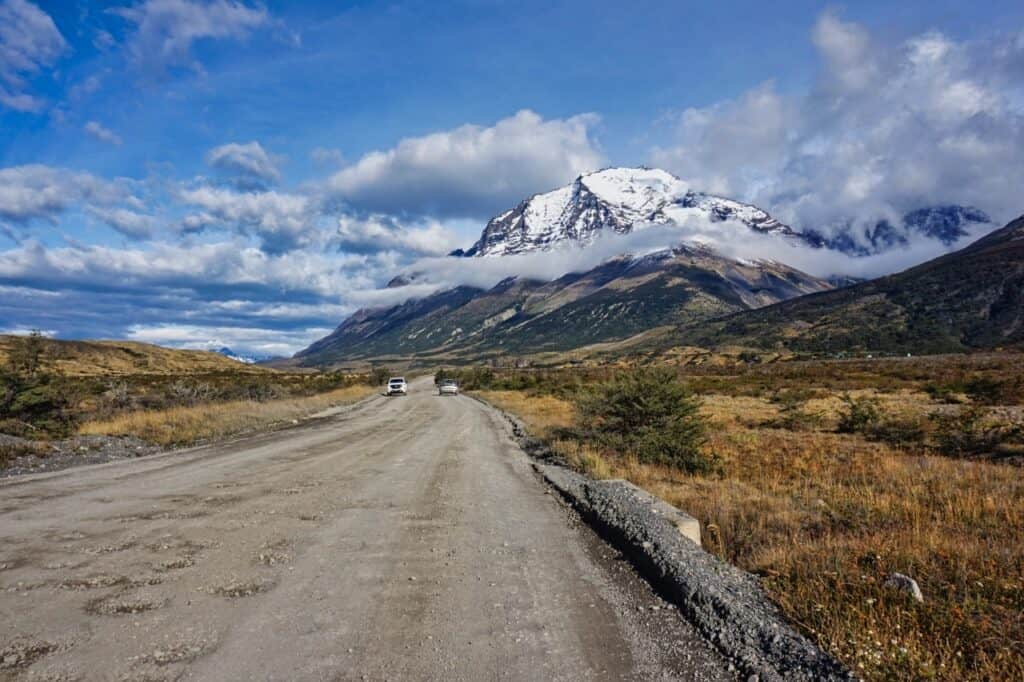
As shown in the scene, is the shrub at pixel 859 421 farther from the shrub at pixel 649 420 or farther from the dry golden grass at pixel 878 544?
the shrub at pixel 649 420

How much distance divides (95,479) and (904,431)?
79.1ft

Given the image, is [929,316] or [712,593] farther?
[929,316]

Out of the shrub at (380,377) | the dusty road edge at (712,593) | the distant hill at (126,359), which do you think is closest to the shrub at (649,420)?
the dusty road edge at (712,593)

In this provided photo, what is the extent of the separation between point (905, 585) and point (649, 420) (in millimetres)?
12003

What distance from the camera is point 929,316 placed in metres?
168

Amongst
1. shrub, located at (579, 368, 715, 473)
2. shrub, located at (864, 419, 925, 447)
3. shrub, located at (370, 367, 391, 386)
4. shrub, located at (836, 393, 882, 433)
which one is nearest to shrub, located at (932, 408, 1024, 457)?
shrub, located at (864, 419, 925, 447)

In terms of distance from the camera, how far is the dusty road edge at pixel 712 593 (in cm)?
421

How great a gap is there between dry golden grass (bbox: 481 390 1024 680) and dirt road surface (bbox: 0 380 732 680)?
53.1 inches

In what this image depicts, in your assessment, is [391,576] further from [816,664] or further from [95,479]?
[95,479]

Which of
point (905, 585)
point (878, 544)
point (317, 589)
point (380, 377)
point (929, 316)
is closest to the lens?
point (905, 585)

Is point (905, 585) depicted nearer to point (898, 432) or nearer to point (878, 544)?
point (878, 544)

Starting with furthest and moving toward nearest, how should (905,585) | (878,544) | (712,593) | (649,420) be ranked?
(649,420)
(878,544)
(712,593)
(905,585)

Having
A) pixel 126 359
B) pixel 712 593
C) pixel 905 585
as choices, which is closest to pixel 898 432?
pixel 905 585

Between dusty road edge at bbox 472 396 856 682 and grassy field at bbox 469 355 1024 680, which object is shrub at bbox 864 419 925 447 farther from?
dusty road edge at bbox 472 396 856 682
